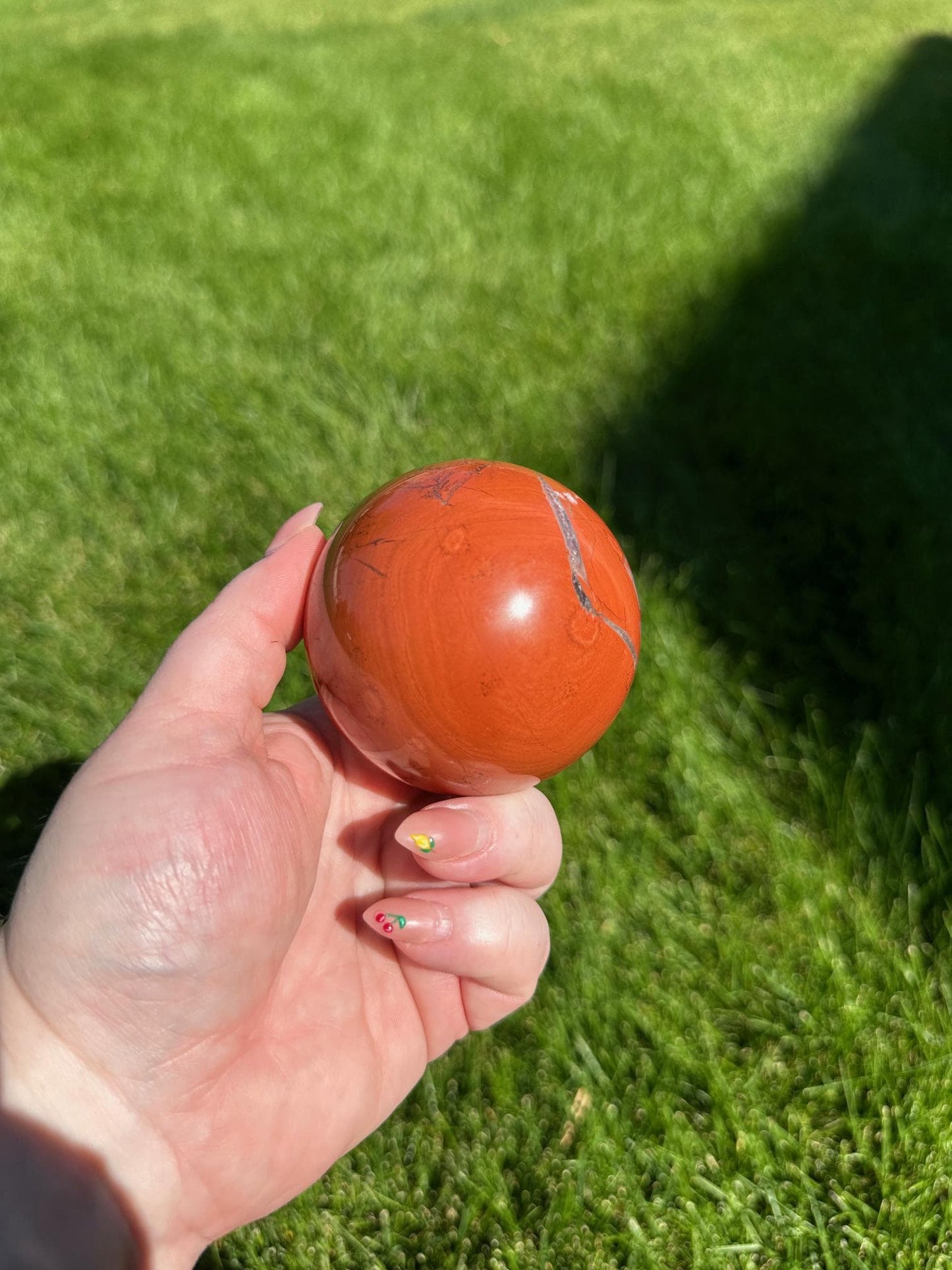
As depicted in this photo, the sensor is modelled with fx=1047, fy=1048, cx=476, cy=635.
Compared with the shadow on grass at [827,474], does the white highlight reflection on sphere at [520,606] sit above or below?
above

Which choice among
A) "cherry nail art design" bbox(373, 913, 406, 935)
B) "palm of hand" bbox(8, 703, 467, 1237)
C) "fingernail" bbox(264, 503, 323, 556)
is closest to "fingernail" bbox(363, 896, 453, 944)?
"cherry nail art design" bbox(373, 913, 406, 935)

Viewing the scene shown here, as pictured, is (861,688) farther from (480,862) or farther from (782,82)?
(782,82)

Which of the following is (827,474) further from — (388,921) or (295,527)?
(388,921)

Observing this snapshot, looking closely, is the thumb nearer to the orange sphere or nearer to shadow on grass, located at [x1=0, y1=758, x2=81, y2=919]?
the orange sphere

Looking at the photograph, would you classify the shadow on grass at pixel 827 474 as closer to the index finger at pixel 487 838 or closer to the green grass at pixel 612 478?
the green grass at pixel 612 478

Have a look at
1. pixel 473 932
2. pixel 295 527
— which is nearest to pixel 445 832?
pixel 473 932

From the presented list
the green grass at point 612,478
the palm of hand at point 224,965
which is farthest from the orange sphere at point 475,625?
the green grass at point 612,478

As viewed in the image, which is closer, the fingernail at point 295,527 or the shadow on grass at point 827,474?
the fingernail at point 295,527

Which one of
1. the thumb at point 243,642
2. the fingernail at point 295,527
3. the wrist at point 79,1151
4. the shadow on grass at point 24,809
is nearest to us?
the wrist at point 79,1151

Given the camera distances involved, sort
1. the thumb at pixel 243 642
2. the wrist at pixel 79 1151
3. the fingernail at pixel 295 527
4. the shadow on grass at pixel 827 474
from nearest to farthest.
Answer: the wrist at pixel 79 1151, the thumb at pixel 243 642, the fingernail at pixel 295 527, the shadow on grass at pixel 827 474

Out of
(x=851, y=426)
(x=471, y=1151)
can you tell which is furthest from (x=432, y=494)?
(x=851, y=426)
